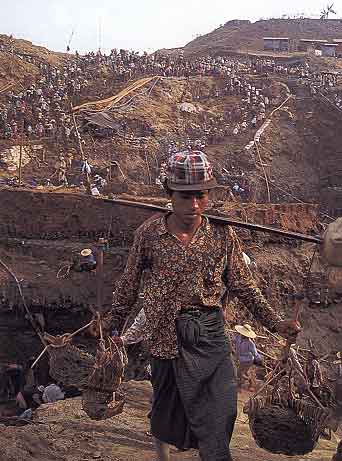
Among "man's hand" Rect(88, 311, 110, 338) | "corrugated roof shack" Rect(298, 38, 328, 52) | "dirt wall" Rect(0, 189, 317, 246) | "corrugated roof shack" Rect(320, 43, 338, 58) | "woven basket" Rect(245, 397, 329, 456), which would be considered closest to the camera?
"man's hand" Rect(88, 311, 110, 338)

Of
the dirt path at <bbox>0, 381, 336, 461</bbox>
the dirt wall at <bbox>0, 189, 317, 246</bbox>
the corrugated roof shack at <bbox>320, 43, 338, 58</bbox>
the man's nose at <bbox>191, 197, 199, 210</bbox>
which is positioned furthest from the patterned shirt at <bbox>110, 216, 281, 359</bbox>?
the corrugated roof shack at <bbox>320, 43, 338, 58</bbox>

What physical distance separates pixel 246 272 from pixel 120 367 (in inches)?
57.4

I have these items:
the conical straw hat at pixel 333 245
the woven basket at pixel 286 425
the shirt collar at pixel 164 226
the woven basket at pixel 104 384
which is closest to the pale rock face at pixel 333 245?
the conical straw hat at pixel 333 245

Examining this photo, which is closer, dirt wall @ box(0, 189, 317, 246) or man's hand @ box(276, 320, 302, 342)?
man's hand @ box(276, 320, 302, 342)

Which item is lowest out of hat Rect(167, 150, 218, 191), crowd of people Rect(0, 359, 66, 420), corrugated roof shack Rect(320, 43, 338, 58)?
crowd of people Rect(0, 359, 66, 420)

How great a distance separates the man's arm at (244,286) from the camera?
266 centimetres

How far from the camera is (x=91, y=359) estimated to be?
5.61 m

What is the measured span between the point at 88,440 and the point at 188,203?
2.05m

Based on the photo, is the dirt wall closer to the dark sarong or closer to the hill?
the dark sarong

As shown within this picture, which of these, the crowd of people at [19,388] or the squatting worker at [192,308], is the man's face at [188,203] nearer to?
the squatting worker at [192,308]

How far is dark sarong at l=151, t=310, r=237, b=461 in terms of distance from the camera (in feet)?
8.57

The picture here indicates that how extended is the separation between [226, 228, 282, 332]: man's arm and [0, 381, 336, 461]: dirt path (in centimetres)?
130

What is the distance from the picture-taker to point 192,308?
2.61m

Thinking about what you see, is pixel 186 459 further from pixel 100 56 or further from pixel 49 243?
pixel 100 56
